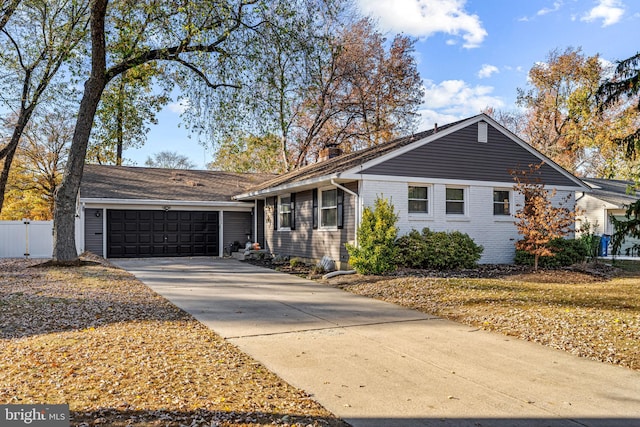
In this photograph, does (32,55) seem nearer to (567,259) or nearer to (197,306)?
(197,306)

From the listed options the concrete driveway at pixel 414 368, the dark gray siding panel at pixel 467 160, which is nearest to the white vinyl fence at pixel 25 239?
the concrete driveway at pixel 414 368

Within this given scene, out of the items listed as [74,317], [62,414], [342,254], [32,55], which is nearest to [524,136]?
[342,254]

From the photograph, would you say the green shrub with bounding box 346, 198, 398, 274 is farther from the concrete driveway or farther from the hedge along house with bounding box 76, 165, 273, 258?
the hedge along house with bounding box 76, 165, 273, 258

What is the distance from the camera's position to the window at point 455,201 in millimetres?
14516

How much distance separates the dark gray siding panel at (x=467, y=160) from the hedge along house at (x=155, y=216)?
Answer: 820 cm

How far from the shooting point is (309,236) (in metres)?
15.6

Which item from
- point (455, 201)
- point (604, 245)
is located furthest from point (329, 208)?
point (604, 245)

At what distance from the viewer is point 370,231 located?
11891 mm

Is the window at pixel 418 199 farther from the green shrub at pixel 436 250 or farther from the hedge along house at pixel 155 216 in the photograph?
the hedge along house at pixel 155 216

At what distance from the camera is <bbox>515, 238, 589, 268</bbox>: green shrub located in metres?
14.4

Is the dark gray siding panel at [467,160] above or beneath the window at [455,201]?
above

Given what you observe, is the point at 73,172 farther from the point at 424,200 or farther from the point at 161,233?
the point at 424,200

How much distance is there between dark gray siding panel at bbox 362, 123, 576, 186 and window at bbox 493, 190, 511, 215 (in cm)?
46

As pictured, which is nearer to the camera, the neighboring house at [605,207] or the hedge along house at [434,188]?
the hedge along house at [434,188]
